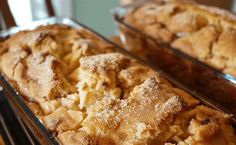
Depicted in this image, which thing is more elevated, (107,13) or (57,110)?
(57,110)

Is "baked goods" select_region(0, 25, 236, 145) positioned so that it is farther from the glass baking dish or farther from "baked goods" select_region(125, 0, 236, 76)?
"baked goods" select_region(125, 0, 236, 76)

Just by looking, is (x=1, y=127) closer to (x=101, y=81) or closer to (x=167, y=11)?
(x=101, y=81)

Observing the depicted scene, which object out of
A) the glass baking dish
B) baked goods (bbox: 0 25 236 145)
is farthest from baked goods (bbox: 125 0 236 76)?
baked goods (bbox: 0 25 236 145)

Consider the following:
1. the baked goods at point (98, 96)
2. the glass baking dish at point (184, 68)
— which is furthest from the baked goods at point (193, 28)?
the baked goods at point (98, 96)

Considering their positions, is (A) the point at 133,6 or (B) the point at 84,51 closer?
(B) the point at 84,51

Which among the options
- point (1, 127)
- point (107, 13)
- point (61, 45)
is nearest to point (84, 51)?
point (61, 45)

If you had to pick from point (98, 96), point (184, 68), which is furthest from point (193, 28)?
point (98, 96)
